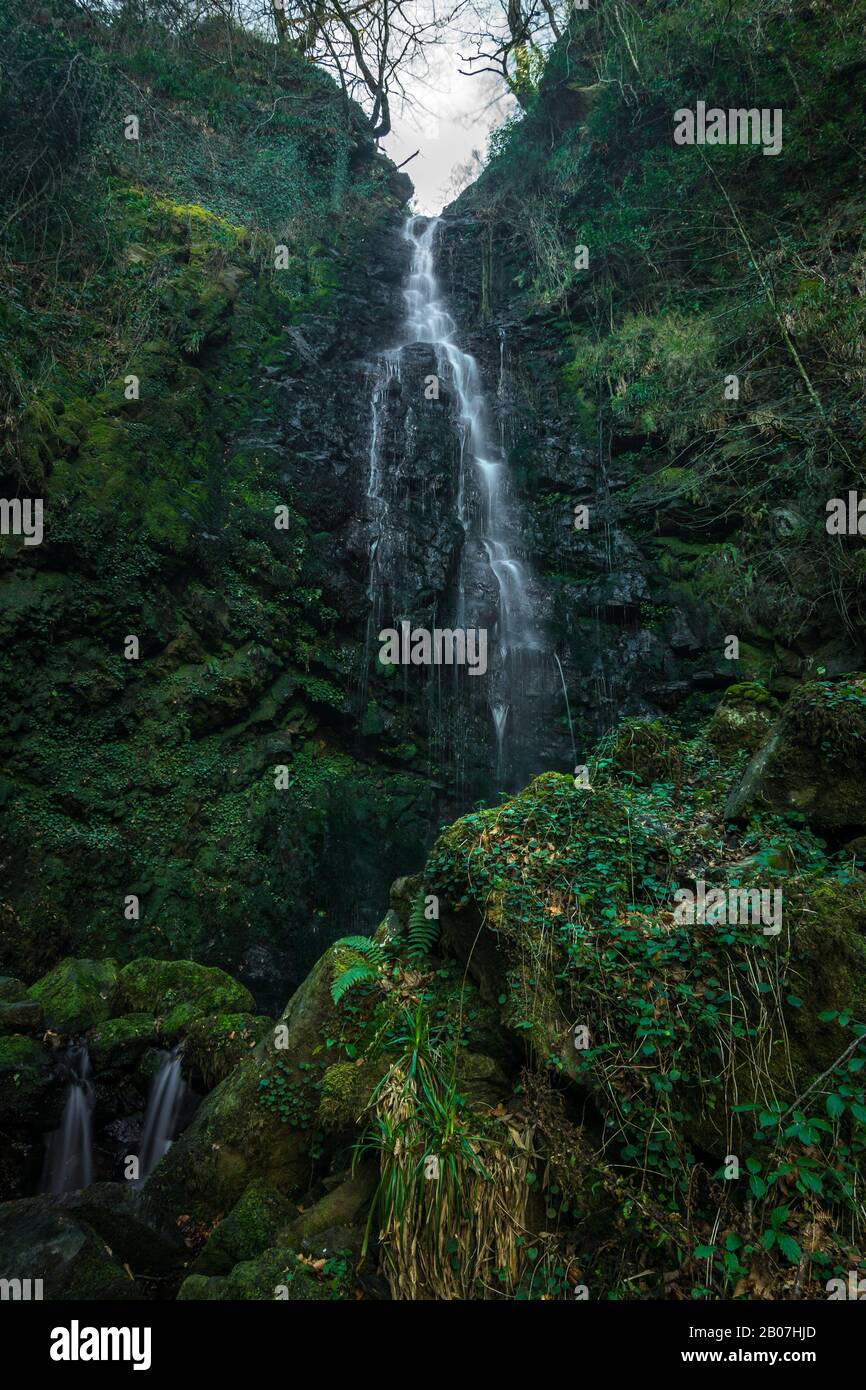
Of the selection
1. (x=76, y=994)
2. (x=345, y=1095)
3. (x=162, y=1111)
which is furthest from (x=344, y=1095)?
(x=76, y=994)

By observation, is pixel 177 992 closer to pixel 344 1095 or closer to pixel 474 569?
pixel 344 1095

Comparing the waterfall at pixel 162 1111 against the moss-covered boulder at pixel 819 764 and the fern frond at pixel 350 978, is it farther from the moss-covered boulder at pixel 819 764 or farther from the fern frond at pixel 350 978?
the moss-covered boulder at pixel 819 764

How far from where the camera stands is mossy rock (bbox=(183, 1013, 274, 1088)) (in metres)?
5.52

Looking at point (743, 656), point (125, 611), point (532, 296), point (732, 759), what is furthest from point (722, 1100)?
point (532, 296)

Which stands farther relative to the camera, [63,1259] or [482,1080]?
[482,1080]

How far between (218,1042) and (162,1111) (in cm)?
71

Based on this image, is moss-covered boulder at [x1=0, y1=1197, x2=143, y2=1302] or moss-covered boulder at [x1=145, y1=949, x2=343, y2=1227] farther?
moss-covered boulder at [x1=145, y1=949, x2=343, y2=1227]

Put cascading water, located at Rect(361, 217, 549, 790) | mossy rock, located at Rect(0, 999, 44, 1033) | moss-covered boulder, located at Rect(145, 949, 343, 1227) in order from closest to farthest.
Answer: moss-covered boulder, located at Rect(145, 949, 343, 1227)
mossy rock, located at Rect(0, 999, 44, 1033)
cascading water, located at Rect(361, 217, 549, 790)

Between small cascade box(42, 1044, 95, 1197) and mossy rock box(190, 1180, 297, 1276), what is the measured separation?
2088 mm

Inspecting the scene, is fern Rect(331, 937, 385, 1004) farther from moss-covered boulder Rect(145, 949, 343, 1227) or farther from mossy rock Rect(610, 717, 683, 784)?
mossy rock Rect(610, 717, 683, 784)

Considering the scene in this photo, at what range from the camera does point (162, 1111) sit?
216 inches

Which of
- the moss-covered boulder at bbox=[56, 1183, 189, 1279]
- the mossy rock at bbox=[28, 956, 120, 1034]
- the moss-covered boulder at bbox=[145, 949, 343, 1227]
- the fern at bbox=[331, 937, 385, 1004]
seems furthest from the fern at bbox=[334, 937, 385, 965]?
the mossy rock at bbox=[28, 956, 120, 1034]

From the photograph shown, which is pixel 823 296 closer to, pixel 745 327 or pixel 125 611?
pixel 745 327

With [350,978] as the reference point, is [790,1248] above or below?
below
